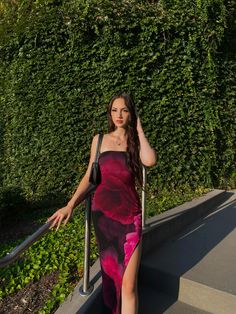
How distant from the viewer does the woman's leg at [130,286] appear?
8.99 feet

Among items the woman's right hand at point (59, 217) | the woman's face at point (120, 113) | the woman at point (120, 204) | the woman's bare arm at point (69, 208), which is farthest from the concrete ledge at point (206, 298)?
the woman's face at point (120, 113)

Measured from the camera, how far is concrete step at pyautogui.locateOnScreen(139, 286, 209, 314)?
11.0 feet

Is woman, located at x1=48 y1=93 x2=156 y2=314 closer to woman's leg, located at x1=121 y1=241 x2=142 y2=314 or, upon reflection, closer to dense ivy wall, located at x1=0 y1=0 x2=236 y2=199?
woman's leg, located at x1=121 y1=241 x2=142 y2=314

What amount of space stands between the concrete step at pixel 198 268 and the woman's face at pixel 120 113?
5.01 feet

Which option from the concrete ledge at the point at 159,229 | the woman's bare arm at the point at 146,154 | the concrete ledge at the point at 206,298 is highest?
the woman's bare arm at the point at 146,154

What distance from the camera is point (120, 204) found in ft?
9.11

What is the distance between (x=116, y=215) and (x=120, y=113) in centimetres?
71

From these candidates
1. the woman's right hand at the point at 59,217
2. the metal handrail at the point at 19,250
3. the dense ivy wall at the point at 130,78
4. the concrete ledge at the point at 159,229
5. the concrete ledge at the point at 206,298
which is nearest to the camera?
the metal handrail at the point at 19,250

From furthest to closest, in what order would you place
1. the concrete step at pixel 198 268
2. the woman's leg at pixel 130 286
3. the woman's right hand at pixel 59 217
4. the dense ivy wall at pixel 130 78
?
the dense ivy wall at pixel 130 78 → the concrete step at pixel 198 268 → the woman's leg at pixel 130 286 → the woman's right hand at pixel 59 217

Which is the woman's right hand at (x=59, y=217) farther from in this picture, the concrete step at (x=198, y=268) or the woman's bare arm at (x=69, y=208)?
the concrete step at (x=198, y=268)

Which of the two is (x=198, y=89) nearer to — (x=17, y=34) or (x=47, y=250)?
(x=17, y=34)

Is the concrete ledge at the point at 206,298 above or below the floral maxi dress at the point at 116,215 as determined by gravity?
below

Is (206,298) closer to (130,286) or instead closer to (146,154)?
(130,286)

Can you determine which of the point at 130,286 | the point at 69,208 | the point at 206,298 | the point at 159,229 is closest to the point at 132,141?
the point at 69,208
